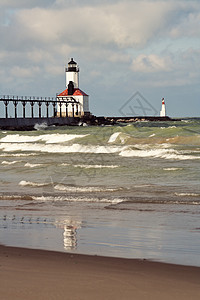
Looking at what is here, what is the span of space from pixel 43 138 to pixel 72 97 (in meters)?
37.8

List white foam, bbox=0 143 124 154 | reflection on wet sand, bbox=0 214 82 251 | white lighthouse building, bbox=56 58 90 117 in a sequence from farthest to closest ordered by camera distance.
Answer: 1. white lighthouse building, bbox=56 58 90 117
2. white foam, bbox=0 143 124 154
3. reflection on wet sand, bbox=0 214 82 251

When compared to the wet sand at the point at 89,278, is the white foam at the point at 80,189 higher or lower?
lower

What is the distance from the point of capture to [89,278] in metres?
5.23

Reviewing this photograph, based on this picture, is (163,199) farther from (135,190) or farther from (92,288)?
(92,288)

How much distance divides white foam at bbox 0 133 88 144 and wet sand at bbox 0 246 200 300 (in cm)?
3879

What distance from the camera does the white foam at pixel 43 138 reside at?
46.4 meters

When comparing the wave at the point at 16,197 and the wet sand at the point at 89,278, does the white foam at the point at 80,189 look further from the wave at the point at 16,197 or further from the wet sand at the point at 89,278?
the wet sand at the point at 89,278

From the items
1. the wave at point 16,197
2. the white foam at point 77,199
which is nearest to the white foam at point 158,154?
the white foam at point 77,199

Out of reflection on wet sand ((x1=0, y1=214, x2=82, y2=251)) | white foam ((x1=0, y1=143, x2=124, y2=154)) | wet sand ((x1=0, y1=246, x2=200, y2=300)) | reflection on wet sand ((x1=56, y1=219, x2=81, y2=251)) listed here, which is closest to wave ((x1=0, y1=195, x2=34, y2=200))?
reflection on wet sand ((x1=0, y1=214, x2=82, y2=251))

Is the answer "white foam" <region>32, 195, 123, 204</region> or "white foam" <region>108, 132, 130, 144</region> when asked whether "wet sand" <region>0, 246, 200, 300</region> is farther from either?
"white foam" <region>108, 132, 130, 144</region>

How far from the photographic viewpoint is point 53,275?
5.31 meters

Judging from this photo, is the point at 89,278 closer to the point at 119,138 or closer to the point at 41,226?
the point at 41,226

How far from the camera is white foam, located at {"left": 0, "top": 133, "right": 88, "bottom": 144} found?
152 ft

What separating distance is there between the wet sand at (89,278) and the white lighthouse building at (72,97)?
79.3 metres
